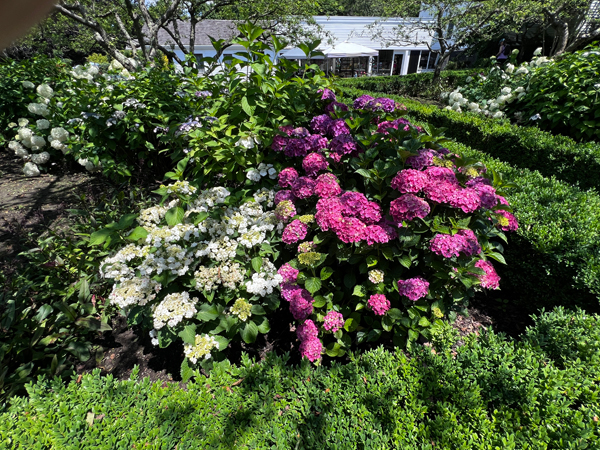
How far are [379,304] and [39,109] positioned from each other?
279 inches

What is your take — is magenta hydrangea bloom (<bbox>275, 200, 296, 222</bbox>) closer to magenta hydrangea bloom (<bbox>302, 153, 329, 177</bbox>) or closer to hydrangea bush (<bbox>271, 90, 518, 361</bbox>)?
hydrangea bush (<bbox>271, 90, 518, 361</bbox>)

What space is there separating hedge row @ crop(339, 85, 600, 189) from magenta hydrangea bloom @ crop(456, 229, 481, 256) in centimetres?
290

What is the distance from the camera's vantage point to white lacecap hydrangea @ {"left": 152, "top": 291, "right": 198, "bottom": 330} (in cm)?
187

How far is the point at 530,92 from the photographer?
681 centimetres

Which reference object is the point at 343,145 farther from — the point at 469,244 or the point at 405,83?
the point at 405,83

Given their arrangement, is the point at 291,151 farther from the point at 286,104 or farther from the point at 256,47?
the point at 256,47

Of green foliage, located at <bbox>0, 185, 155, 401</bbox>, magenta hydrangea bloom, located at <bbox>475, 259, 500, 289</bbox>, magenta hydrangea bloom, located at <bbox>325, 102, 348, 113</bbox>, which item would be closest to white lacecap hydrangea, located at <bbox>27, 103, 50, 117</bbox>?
green foliage, located at <bbox>0, 185, 155, 401</bbox>

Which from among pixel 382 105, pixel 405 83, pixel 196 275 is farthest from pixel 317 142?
pixel 405 83

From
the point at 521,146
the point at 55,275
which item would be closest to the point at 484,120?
the point at 521,146

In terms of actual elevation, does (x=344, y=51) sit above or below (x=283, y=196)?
above

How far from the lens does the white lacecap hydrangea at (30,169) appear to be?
227 inches

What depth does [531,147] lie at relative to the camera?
16.8 feet

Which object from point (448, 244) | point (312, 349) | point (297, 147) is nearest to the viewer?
point (448, 244)

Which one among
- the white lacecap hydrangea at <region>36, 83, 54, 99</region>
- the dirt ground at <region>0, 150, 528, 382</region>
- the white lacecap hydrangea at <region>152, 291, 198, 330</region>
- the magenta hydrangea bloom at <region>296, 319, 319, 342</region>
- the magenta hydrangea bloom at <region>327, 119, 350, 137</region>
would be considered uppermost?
the magenta hydrangea bloom at <region>327, 119, 350, 137</region>
